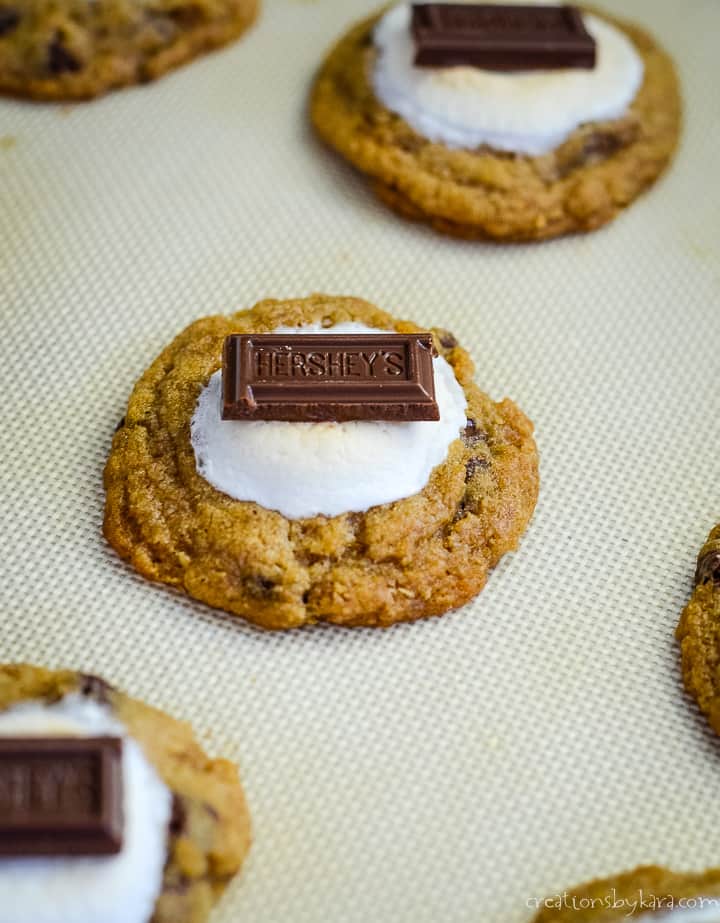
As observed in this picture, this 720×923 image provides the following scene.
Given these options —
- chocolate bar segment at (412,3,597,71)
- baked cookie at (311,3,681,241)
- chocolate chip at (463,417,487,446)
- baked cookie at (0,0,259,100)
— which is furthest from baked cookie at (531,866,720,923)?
baked cookie at (0,0,259,100)

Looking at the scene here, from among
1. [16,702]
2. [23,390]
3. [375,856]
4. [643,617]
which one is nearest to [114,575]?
[16,702]

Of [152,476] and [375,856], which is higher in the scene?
[152,476]

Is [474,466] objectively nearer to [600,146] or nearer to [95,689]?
[95,689]

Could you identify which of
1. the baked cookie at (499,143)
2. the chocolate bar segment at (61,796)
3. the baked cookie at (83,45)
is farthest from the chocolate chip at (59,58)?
the chocolate bar segment at (61,796)

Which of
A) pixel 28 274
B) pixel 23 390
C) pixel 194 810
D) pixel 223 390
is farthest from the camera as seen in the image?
pixel 28 274

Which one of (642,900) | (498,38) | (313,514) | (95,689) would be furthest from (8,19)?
(642,900)

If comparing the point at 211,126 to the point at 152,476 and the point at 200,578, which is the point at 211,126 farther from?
the point at 200,578
